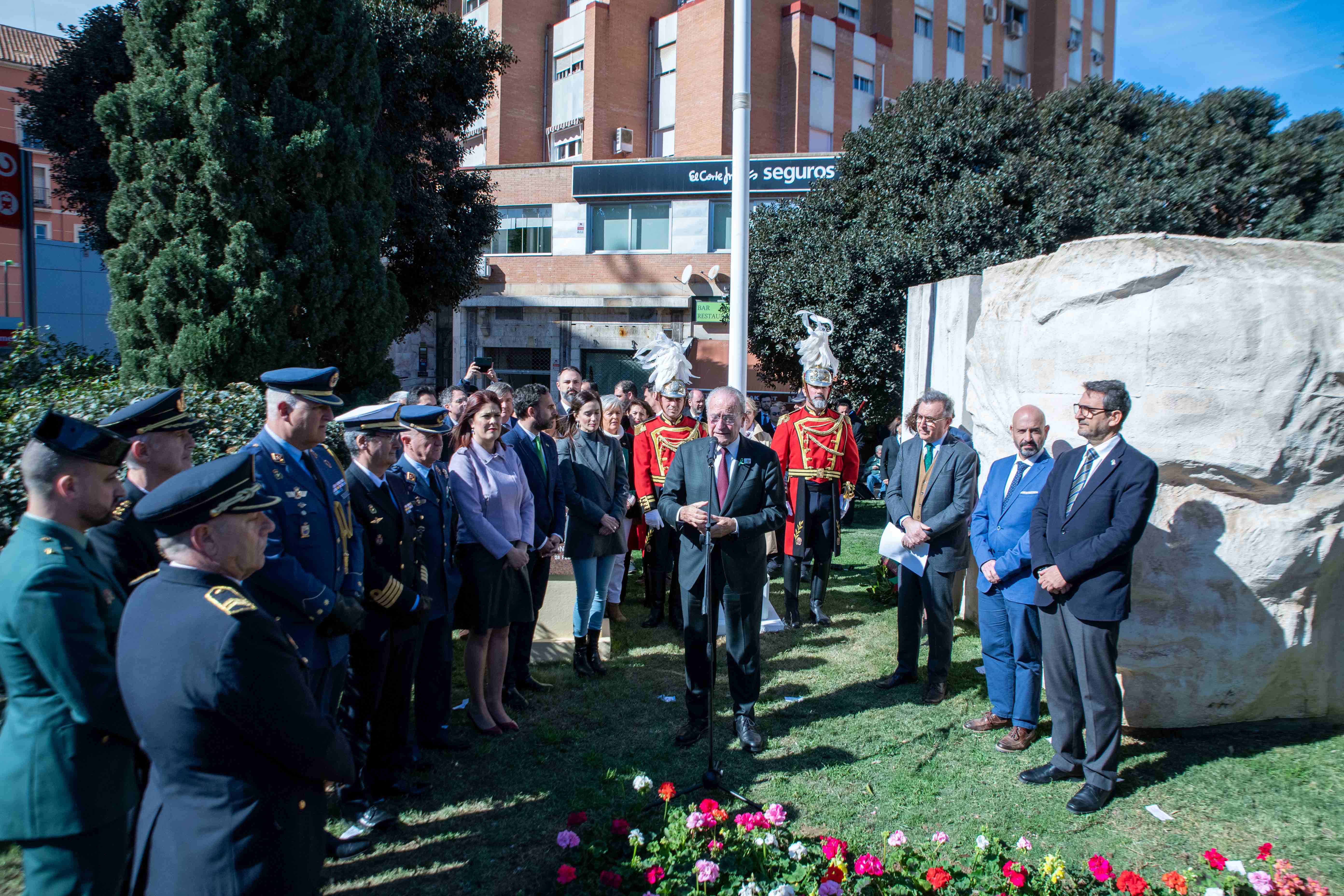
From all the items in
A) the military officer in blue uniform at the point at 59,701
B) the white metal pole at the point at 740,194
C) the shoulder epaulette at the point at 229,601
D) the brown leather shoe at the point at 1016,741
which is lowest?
the brown leather shoe at the point at 1016,741

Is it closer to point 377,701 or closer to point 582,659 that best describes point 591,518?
point 582,659

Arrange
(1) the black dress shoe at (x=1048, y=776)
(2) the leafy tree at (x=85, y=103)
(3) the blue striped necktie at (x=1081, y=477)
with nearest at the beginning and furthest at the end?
(3) the blue striped necktie at (x=1081, y=477)
(1) the black dress shoe at (x=1048, y=776)
(2) the leafy tree at (x=85, y=103)

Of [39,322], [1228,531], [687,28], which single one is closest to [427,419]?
[1228,531]

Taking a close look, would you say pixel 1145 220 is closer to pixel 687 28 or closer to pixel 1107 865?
pixel 1107 865

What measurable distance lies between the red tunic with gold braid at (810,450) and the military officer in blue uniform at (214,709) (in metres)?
5.56

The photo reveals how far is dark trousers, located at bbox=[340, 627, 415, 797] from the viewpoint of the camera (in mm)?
3891

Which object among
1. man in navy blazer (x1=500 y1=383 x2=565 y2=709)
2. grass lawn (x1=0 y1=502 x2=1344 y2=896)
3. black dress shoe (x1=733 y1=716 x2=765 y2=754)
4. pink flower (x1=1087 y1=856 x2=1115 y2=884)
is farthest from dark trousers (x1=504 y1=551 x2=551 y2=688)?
pink flower (x1=1087 y1=856 x2=1115 y2=884)

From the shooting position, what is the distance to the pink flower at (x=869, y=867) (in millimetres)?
3035

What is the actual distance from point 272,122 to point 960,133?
10601 mm

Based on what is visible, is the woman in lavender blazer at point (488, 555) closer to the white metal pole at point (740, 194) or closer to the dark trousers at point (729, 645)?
the dark trousers at point (729, 645)

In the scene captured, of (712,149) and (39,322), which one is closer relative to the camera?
(39,322)

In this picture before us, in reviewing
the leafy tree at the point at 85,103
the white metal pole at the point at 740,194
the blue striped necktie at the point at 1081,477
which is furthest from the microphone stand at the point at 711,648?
the leafy tree at the point at 85,103

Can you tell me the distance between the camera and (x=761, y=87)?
30.0m

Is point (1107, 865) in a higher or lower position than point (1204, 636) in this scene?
lower
